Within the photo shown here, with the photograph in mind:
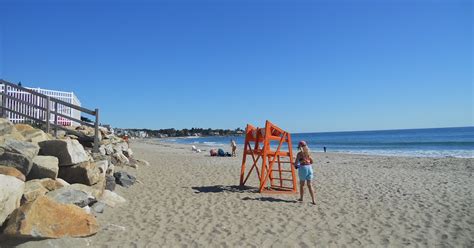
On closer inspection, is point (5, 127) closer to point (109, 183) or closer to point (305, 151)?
point (109, 183)

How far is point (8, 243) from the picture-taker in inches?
191

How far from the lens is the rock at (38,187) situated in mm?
5629

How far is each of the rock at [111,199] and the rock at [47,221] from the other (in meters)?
2.08

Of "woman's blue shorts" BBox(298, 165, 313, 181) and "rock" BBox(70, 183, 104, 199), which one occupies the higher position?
"woman's blue shorts" BBox(298, 165, 313, 181)

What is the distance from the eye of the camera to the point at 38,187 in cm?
596

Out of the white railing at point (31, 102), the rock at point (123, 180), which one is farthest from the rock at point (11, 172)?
the white railing at point (31, 102)

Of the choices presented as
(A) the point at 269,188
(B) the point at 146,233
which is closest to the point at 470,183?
(A) the point at 269,188

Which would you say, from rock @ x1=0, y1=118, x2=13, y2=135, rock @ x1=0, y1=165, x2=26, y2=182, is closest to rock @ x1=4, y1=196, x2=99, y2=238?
rock @ x1=0, y1=165, x2=26, y2=182

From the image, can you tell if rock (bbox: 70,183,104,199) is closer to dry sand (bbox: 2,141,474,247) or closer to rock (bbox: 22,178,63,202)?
rock (bbox: 22,178,63,202)

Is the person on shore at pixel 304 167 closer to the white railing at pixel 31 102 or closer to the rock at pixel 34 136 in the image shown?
the rock at pixel 34 136

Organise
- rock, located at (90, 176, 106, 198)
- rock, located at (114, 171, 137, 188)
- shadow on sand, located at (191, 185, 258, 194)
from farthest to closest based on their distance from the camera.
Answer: shadow on sand, located at (191, 185, 258, 194), rock, located at (114, 171, 137, 188), rock, located at (90, 176, 106, 198)

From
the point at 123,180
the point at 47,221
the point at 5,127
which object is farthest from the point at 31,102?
the point at 47,221

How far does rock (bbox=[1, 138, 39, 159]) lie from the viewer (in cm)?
628

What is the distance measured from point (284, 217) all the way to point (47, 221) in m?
4.18
